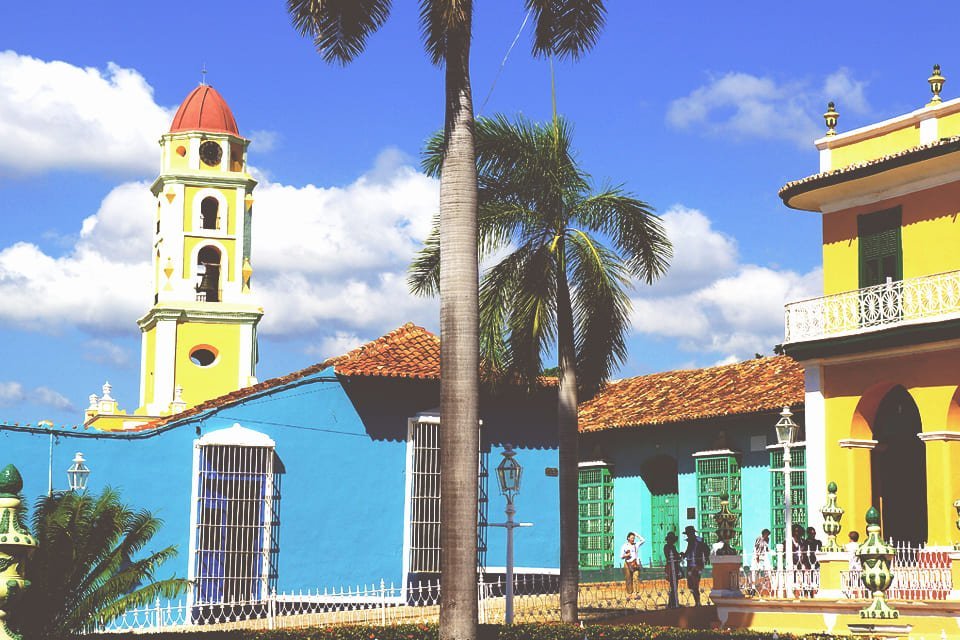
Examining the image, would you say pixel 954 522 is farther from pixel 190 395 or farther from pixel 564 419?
pixel 190 395

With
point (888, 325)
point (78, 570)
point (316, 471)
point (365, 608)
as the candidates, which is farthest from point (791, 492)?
point (78, 570)

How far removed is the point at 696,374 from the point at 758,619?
13362 millimetres

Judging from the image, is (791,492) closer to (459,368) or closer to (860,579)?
(860,579)

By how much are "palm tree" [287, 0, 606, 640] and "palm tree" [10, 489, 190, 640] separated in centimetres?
313

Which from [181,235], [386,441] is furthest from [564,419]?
[181,235]

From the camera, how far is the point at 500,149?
20531 millimetres

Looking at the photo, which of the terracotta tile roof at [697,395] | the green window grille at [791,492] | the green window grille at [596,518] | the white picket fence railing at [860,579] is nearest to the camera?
the white picket fence railing at [860,579]

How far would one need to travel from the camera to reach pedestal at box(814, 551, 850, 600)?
764 inches

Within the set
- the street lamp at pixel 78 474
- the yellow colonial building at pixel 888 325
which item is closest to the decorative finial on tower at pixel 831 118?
the yellow colonial building at pixel 888 325

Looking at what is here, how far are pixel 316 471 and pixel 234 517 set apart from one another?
58.1 inches

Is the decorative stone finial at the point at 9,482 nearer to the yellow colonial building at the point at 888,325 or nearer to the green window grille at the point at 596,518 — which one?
the yellow colonial building at the point at 888,325

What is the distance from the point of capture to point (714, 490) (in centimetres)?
2953

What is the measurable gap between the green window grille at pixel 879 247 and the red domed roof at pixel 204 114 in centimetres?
2387

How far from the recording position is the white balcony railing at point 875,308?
68.5 ft
